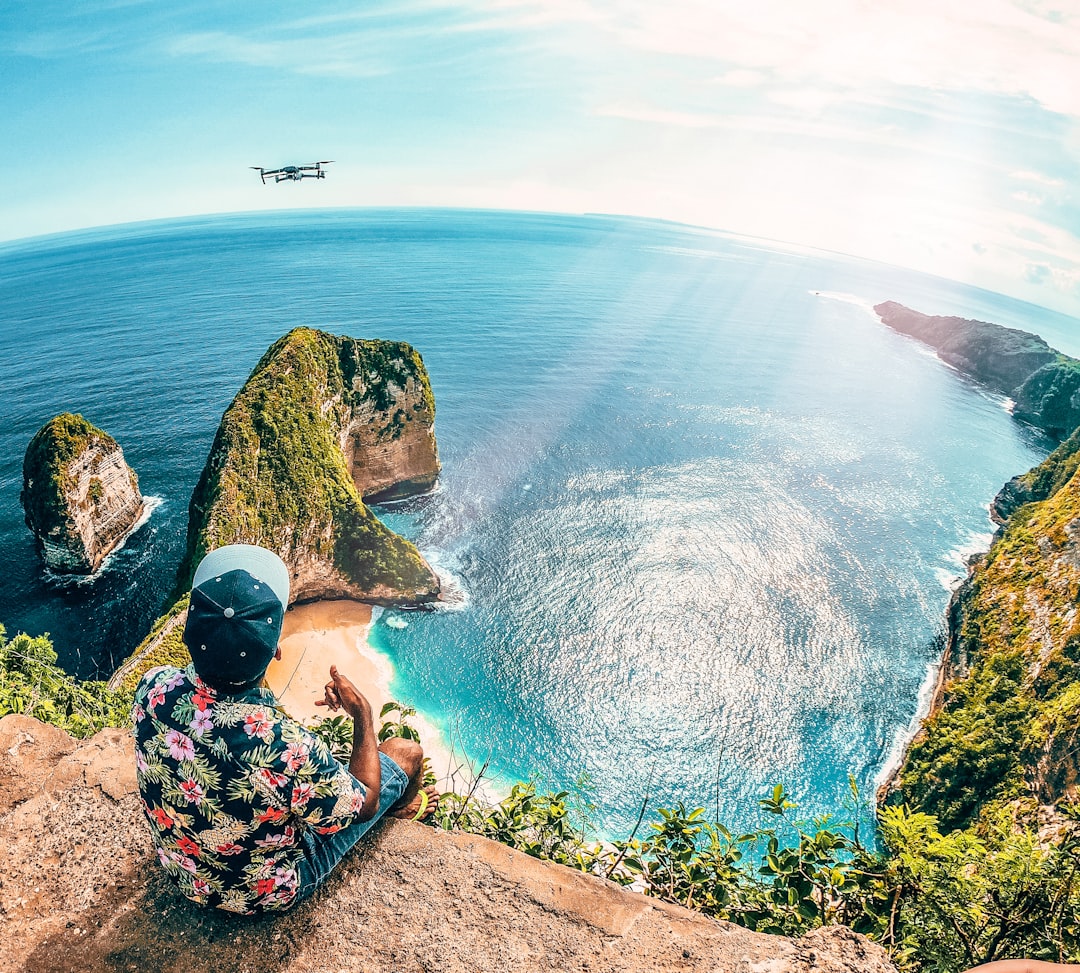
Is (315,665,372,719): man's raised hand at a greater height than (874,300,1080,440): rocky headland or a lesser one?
greater

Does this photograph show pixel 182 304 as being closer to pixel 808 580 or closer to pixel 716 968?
pixel 808 580

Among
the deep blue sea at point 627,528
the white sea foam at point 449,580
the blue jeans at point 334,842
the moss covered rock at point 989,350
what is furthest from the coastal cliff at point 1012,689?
the moss covered rock at point 989,350

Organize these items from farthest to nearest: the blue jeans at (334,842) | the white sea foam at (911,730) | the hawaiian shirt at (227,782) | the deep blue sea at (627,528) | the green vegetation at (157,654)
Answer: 1. the deep blue sea at (627,528)
2. the white sea foam at (911,730)
3. the green vegetation at (157,654)
4. the blue jeans at (334,842)
5. the hawaiian shirt at (227,782)

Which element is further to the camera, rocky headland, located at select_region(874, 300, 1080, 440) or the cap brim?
rocky headland, located at select_region(874, 300, 1080, 440)

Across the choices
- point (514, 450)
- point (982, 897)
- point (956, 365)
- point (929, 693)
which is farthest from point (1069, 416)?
point (982, 897)

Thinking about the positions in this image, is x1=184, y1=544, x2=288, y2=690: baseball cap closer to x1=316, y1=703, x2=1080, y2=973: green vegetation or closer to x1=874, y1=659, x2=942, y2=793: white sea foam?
x1=316, y1=703, x2=1080, y2=973: green vegetation

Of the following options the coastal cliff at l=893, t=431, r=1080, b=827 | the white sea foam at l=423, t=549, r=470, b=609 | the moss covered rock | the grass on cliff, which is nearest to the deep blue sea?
the white sea foam at l=423, t=549, r=470, b=609

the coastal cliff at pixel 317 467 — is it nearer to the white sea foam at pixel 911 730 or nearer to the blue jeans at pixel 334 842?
the blue jeans at pixel 334 842
